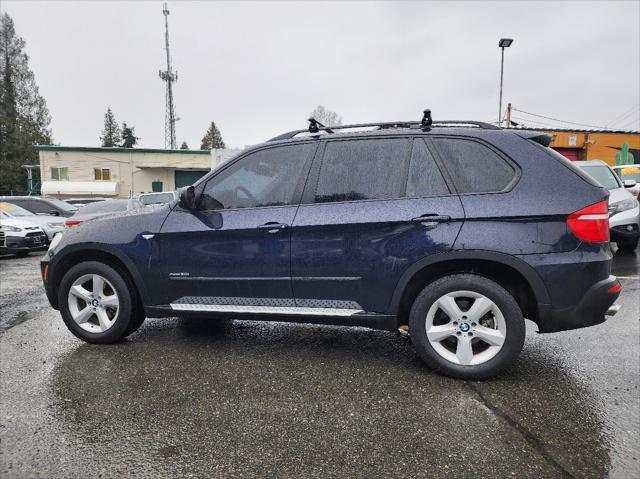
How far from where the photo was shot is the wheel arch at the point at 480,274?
276cm

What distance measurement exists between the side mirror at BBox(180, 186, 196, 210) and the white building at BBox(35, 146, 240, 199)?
107 feet

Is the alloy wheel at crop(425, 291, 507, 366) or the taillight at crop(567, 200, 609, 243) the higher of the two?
the taillight at crop(567, 200, 609, 243)

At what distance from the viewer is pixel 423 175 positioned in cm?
302

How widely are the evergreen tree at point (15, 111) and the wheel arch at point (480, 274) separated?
2343 inches

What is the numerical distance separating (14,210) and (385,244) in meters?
12.5

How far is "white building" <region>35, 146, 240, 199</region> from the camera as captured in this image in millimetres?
35062

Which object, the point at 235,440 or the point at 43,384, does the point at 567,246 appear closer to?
the point at 235,440

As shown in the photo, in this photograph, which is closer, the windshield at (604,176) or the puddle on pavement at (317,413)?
the puddle on pavement at (317,413)

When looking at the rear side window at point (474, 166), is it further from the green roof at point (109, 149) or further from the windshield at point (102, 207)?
the green roof at point (109, 149)

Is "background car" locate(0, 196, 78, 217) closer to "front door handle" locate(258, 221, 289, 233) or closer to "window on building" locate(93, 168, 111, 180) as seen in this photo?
"front door handle" locate(258, 221, 289, 233)

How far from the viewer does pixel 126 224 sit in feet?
11.8

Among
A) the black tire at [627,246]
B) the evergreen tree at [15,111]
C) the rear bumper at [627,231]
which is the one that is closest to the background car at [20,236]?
the rear bumper at [627,231]

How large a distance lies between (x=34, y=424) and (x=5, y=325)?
272 cm

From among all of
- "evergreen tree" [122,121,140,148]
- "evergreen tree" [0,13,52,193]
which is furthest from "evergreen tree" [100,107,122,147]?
"evergreen tree" [0,13,52,193]
